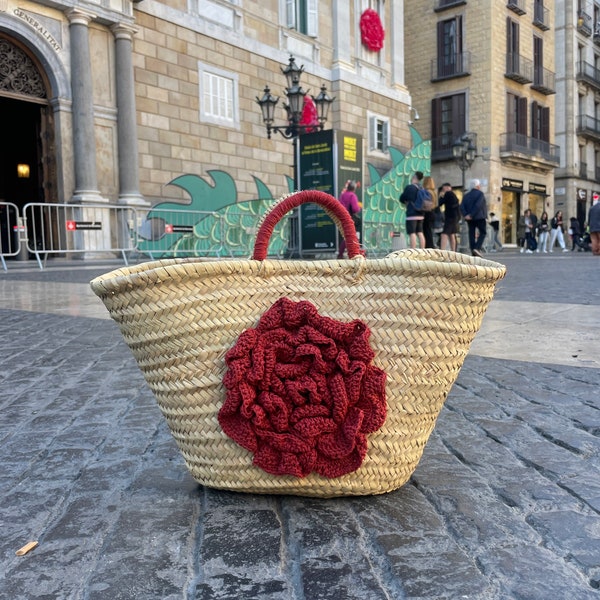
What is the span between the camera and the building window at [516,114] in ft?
92.2

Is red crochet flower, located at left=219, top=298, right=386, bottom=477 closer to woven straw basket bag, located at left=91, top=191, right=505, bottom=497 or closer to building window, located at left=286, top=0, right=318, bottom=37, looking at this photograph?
woven straw basket bag, located at left=91, top=191, right=505, bottom=497

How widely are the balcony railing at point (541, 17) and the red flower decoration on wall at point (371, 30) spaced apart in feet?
47.3

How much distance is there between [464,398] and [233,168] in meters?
13.7

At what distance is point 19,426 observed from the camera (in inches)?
82.8

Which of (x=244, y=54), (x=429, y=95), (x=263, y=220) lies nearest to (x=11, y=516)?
(x=263, y=220)

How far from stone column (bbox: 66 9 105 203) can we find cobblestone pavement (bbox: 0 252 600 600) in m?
10.3

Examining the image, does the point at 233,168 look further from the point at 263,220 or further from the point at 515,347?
the point at 263,220

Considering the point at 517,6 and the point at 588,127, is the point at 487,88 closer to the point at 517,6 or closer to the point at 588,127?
the point at 517,6

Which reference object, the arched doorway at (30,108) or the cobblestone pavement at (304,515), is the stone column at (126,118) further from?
the cobblestone pavement at (304,515)

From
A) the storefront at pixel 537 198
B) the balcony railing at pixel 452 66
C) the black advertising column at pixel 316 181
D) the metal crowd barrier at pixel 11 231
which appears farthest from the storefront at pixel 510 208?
the metal crowd barrier at pixel 11 231

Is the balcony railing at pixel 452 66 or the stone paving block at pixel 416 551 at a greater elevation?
the balcony railing at pixel 452 66

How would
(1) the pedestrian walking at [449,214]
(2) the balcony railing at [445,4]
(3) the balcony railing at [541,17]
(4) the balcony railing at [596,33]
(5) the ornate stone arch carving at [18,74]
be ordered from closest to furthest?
(5) the ornate stone arch carving at [18,74] < (1) the pedestrian walking at [449,214] < (2) the balcony railing at [445,4] < (3) the balcony railing at [541,17] < (4) the balcony railing at [596,33]

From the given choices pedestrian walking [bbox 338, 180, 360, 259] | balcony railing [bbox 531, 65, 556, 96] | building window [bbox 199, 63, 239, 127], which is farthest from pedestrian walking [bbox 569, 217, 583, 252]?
pedestrian walking [bbox 338, 180, 360, 259]

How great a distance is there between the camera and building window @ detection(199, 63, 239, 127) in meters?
14.5
